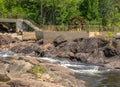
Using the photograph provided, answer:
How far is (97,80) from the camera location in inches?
Answer: 1358

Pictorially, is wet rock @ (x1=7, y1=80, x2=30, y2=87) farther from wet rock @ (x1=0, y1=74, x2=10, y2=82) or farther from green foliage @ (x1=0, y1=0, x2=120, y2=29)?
green foliage @ (x1=0, y1=0, x2=120, y2=29)

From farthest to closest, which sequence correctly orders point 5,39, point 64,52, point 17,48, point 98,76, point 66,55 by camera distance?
1. point 5,39
2. point 17,48
3. point 64,52
4. point 66,55
5. point 98,76

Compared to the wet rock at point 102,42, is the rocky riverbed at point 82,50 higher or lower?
lower

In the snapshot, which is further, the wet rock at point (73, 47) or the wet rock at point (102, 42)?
the wet rock at point (73, 47)

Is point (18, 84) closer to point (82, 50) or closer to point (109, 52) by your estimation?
point (109, 52)

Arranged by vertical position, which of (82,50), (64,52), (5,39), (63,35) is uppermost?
(63,35)

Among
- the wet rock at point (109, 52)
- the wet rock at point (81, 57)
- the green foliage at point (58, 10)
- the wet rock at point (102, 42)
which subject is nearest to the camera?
the wet rock at point (109, 52)

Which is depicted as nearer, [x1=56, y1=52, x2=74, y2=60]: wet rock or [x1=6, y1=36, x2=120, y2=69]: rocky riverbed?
[x1=6, y1=36, x2=120, y2=69]: rocky riverbed

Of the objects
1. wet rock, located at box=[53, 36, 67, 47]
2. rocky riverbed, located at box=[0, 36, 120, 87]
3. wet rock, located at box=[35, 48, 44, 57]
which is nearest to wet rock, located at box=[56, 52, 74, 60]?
rocky riverbed, located at box=[0, 36, 120, 87]

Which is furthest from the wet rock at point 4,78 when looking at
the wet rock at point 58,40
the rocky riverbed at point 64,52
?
the wet rock at point 58,40

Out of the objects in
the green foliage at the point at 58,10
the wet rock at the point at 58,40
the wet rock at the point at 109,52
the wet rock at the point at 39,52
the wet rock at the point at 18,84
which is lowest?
the wet rock at the point at 39,52

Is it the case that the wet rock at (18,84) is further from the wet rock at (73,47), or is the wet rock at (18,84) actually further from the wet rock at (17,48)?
the wet rock at (17,48)

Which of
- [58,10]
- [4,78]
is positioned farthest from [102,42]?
[4,78]

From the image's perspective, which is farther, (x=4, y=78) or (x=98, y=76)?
(x=98, y=76)
